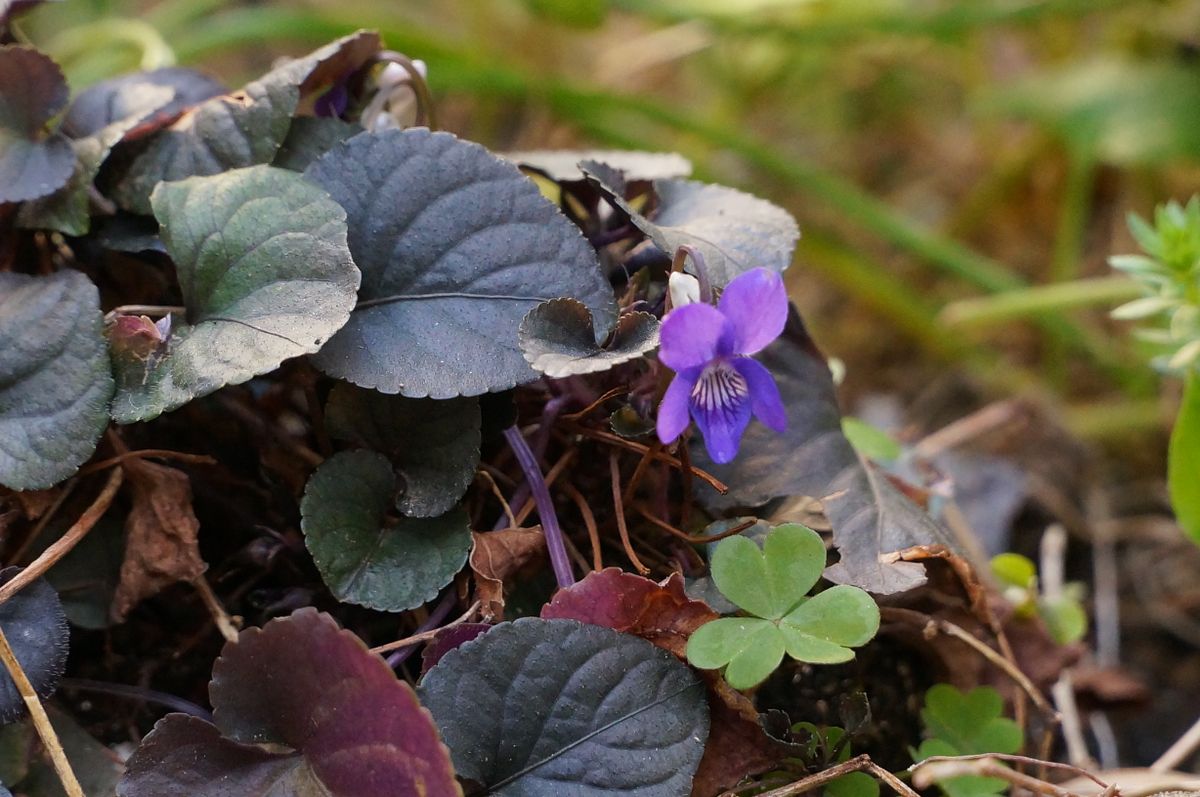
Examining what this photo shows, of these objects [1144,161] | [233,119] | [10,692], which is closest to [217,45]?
[233,119]

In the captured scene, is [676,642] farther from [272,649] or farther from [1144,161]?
[1144,161]

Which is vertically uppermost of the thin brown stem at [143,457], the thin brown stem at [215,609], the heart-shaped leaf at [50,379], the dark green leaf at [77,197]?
the dark green leaf at [77,197]

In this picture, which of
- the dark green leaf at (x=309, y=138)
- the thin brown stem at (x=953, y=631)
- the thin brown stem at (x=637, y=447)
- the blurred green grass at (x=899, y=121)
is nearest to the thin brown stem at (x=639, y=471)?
the thin brown stem at (x=637, y=447)

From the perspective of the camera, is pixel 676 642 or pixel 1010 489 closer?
pixel 676 642

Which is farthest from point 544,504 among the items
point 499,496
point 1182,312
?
point 1182,312

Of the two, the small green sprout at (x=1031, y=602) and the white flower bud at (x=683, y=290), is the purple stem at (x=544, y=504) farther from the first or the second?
the small green sprout at (x=1031, y=602)

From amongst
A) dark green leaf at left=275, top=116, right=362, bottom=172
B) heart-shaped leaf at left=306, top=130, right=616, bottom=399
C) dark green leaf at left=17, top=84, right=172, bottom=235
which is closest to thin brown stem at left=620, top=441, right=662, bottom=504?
heart-shaped leaf at left=306, top=130, right=616, bottom=399
